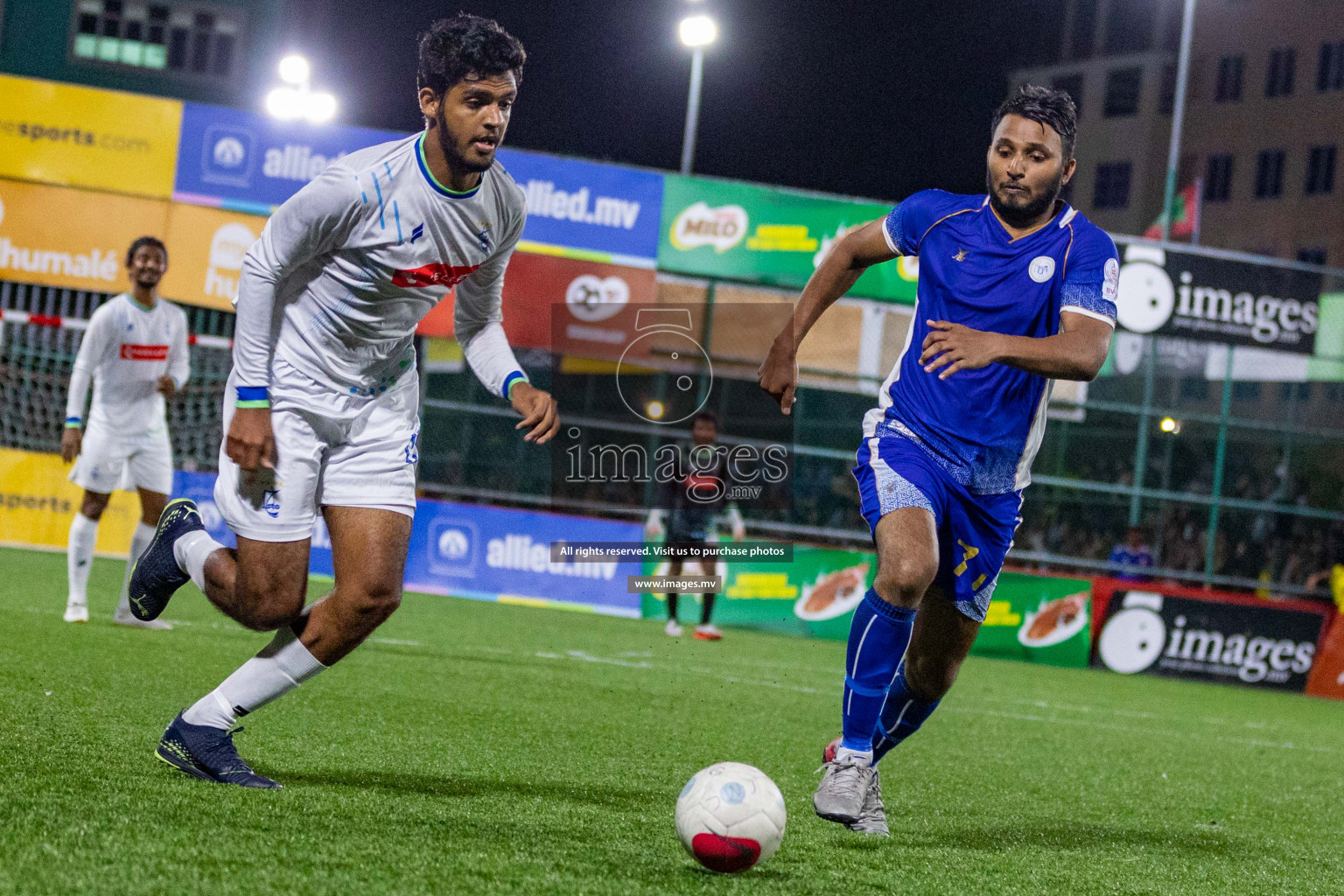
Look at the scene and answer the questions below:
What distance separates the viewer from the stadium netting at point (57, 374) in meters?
15.2

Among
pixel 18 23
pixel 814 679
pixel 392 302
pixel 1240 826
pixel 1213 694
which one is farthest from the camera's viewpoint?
pixel 18 23

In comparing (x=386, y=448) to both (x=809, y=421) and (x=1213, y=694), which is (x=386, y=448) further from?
(x=809, y=421)

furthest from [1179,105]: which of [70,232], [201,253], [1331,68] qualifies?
[1331,68]

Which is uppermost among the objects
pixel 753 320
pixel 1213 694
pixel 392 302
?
pixel 753 320

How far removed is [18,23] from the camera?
92.9 ft

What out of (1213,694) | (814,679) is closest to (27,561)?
(814,679)

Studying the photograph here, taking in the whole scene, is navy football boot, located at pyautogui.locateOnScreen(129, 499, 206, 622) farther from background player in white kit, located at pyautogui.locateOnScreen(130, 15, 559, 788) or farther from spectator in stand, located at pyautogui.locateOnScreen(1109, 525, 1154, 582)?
spectator in stand, located at pyautogui.locateOnScreen(1109, 525, 1154, 582)

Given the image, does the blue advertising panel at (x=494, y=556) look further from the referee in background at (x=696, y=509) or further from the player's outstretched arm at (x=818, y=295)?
the player's outstretched arm at (x=818, y=295)

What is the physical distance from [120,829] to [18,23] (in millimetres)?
29262

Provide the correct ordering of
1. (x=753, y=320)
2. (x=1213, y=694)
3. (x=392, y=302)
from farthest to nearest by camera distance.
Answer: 1. (x=753, y=320)
2. (x=1213, y=694)
3. (x=392, y=302)

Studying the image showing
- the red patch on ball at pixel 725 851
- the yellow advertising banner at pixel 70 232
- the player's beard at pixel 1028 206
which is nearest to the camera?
the red patch on ball at pixel 725 851

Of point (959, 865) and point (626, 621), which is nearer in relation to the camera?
point (959, 865)

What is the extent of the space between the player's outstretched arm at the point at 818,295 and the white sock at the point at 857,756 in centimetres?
116

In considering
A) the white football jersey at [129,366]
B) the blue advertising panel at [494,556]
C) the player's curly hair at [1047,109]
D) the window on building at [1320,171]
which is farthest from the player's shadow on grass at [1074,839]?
the window on building at [1320,171]
